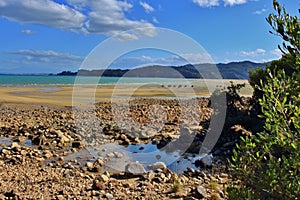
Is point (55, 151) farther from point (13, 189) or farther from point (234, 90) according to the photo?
point (234, 90)

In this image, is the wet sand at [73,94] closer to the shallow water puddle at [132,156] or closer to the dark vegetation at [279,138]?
the shallow water puddle at [132,156]

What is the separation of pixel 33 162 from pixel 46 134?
393 cm

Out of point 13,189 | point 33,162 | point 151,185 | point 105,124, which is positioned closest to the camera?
point 13,189

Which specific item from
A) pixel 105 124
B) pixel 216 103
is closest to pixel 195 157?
pixel 216 103

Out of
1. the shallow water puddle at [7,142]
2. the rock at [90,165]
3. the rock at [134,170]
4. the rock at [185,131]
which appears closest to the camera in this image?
the rock at [134,170]

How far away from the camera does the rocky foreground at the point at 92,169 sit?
668cm

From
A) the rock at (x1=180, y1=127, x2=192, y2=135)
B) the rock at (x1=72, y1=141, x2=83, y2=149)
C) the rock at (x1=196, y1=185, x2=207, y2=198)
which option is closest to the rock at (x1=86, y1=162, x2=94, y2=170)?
the rock at (x1=72, y1=141, x2=83, y2=149)

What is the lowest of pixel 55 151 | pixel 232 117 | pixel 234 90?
pixel 55 151

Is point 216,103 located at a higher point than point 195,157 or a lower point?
higher

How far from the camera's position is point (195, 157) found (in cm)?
1062

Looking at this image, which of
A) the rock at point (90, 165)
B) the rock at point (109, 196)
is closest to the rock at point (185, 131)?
the rock at point (90, 165)

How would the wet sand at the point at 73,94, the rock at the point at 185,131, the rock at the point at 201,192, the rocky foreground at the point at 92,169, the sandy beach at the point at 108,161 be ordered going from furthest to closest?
the wet sand at the point at 73,94 → the rock at the point at 185,131 → the sandy beach at the point at 108,161 → the rocky foreground at the point at 92,169 → the rock at the point at 201,192

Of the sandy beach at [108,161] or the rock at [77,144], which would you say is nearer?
the sandy beach at [108,161]

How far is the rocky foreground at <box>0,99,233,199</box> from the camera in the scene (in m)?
6.68
